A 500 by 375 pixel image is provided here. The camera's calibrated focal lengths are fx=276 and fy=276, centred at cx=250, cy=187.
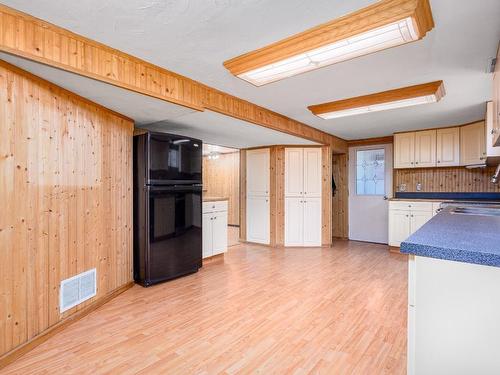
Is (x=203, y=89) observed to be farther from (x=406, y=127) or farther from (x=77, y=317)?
A: (x=406, y=127)

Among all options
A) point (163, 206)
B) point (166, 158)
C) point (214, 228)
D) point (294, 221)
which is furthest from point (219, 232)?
point (294, 221)

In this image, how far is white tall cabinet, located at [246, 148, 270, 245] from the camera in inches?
212

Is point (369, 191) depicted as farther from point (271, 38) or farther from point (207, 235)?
point (271, 38)

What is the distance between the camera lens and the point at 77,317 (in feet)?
7.63

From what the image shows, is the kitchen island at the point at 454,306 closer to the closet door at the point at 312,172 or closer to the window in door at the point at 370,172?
the closet door at the point at 312,172

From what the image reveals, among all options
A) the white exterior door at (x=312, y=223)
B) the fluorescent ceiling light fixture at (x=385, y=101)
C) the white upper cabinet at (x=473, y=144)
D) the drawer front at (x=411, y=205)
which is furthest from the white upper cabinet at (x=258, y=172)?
the white upper cabinet at (x=473, y=144)

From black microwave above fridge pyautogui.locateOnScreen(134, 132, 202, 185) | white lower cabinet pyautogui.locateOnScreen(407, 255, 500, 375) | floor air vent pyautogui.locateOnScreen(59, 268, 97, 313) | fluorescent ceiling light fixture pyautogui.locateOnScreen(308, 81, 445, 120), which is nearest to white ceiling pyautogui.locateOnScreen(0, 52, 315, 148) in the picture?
black microwave above fridge pyautogui.locateOnScreen(134, 132, 202, 185)

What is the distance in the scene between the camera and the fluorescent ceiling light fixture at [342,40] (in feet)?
4.98

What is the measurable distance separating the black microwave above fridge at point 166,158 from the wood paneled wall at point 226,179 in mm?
3958

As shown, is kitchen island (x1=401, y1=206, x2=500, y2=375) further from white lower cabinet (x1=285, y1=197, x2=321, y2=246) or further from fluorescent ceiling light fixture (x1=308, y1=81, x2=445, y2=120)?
white lower cabinet (x1=285, y1=197, x2=321, y2=246)

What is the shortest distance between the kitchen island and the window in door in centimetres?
472

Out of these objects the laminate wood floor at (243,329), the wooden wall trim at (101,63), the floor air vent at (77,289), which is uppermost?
the wooden wall trim at (101,63)

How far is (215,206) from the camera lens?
4.18 m

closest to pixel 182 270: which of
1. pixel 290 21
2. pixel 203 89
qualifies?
pixel 203 89
